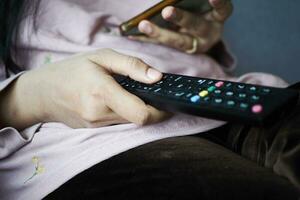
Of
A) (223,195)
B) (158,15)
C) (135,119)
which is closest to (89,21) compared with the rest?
(158,15)

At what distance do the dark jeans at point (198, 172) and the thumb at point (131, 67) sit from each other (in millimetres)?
75

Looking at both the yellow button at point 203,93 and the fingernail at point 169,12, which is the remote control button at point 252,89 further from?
the fingernail at point 169,12

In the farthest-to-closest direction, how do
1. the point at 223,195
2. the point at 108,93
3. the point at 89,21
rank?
the point at 89,21 → the point at 108,93 → the point at 223,195

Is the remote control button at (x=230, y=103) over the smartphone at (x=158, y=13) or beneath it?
beneath

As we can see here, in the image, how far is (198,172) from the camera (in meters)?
0.38

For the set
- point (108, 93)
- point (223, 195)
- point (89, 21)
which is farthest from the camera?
point (89, 21)

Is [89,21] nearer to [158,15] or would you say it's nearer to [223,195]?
[158,15]

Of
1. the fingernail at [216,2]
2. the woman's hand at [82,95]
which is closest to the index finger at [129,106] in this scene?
the woman's hand at [82,95]

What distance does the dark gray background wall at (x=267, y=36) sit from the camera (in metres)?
1.00

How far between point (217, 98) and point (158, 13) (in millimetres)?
252

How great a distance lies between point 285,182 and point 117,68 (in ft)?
0.73

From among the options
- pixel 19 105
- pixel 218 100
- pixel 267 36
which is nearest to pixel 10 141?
pixel 19 105

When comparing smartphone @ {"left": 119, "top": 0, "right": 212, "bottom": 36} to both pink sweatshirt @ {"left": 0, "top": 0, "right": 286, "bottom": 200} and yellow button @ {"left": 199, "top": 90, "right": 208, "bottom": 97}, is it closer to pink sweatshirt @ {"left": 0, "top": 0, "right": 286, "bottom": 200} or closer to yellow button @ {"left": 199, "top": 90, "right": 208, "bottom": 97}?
pink sweatshirt @ {"left": 0, "top": 0, "right": 286, "bottom": 200}

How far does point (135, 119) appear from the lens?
1.44 ft
